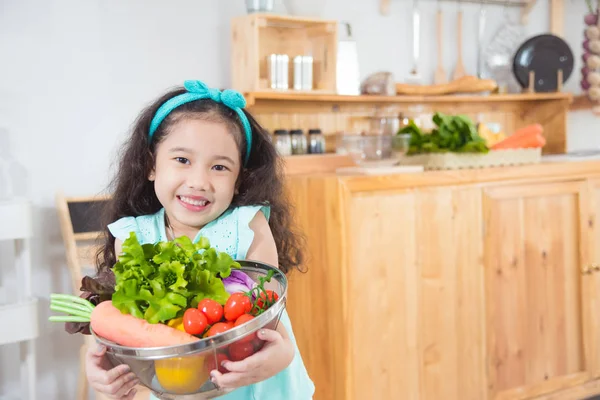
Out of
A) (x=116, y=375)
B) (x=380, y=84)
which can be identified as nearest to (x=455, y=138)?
(x=380, y=84)

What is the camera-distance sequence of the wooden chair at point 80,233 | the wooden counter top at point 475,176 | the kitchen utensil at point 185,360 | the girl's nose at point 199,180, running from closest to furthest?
the kitchen utensil at point 185,360
the girl's nose at point 199,180
the wooden counter top at point 475,176
the wooden chair at point 80,233

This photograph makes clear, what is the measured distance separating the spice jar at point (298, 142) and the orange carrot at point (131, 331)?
5.90 feet

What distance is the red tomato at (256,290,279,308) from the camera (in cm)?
90

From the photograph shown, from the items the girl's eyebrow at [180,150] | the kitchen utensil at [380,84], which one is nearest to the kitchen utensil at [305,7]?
the kitchen utensil at [380,84]

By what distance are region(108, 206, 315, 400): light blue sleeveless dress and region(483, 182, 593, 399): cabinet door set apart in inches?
54.7

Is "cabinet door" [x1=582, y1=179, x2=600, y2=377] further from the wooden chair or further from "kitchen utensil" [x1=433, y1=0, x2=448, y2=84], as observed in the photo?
the wooden chair

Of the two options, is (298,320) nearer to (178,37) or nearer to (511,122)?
(178,37)

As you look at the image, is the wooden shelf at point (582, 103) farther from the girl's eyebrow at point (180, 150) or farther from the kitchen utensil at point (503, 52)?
the girl's eyebrow at point (180, 150)

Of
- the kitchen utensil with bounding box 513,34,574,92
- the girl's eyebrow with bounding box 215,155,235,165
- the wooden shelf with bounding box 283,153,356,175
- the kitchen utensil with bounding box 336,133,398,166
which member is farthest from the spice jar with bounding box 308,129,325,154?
the girl's eyebrow with bounding box 215,155,235,165

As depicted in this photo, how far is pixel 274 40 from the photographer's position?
2.64 m

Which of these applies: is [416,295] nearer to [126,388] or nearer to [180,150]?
[180,150]

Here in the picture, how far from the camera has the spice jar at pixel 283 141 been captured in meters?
2.61

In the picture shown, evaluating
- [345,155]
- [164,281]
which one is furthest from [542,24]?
[164,281]

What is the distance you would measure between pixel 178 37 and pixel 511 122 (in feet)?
5.65
